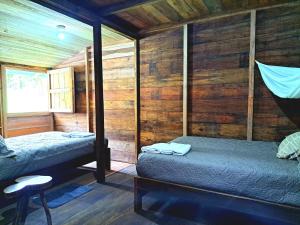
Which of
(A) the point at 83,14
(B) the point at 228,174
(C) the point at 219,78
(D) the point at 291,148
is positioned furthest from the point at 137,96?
(D) the point at 291,148

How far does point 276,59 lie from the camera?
2764 mm

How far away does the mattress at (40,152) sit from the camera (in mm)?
2266

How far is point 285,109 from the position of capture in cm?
274

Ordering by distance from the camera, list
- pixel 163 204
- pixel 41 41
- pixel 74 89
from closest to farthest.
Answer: pixel 163 204
pixel 41 41
pixel 74 89

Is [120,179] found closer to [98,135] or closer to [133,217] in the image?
[98,135]

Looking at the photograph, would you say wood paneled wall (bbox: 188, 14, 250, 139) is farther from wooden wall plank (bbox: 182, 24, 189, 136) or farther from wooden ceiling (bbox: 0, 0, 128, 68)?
wooden ceiling (bbox: 0, 0, 128, 68)

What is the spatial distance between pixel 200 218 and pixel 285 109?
1.81 meters

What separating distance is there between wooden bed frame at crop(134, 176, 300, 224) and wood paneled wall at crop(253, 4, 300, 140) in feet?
4.72

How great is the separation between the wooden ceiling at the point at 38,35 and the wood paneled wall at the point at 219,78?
5.18 feet

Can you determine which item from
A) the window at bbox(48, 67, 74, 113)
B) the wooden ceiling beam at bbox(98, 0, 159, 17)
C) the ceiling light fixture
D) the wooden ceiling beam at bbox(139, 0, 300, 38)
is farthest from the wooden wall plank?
the window at bbox(48, 67, 74, 113)

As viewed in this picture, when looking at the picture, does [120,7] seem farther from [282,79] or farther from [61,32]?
[282,79]

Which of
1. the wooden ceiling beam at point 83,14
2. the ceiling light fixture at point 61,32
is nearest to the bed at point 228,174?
the wooden ceiling beam at point 83,14

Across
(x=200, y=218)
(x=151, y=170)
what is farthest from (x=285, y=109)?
(x=151, y=170)

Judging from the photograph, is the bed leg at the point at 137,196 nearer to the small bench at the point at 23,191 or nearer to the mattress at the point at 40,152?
the small bench at the point at 23,191
